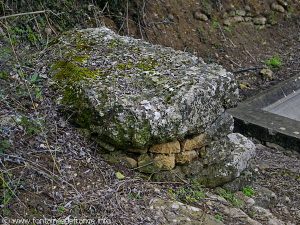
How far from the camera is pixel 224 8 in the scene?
7660 millimetres

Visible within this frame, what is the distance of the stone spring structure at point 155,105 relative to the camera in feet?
9.99

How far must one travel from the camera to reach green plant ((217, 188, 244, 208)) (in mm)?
3332

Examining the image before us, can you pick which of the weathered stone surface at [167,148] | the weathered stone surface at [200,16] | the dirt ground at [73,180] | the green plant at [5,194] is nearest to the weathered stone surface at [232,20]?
the weathered stone surface at [200,16]

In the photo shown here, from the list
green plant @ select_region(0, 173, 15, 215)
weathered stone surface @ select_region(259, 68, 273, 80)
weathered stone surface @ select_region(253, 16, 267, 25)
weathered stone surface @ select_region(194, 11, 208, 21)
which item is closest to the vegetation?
green plant @ select_region(0, 173, 15, 215)

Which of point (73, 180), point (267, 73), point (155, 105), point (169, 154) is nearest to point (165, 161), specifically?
point (169, 154)

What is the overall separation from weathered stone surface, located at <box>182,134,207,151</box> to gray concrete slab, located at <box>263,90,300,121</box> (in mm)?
2699

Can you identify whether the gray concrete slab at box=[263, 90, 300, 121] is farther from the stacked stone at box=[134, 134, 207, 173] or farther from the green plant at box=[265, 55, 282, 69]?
the stacked stone at box=[134, 134, 207, 173]

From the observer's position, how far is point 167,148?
3.18 meters

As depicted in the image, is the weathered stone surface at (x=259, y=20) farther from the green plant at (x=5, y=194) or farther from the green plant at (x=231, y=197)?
the green plant at (x=5, y=194)

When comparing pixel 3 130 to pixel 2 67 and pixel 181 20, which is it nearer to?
pixel 2 67

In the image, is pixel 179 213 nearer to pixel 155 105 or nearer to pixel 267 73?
pixel 155 105

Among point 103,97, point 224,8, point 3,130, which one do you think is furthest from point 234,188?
point 224,8

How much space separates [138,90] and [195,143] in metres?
0.49

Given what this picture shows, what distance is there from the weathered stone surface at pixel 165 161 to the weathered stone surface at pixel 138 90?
0.13 meters
